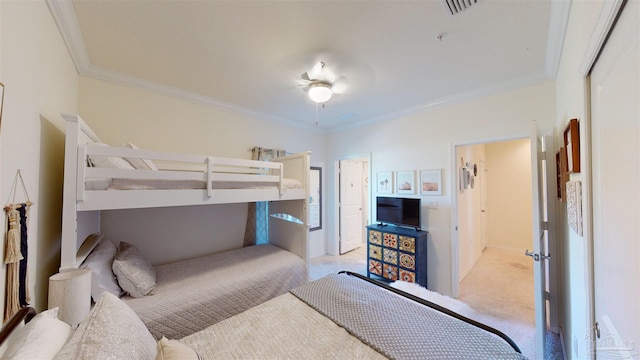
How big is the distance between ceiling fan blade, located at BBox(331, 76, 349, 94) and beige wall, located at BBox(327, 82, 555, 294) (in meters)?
1.23

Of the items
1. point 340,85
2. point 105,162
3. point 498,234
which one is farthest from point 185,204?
point 498,234

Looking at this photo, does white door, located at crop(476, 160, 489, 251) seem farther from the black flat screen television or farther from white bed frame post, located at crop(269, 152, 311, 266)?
white bed frame post, located at crop(269, 152, 311, 266)

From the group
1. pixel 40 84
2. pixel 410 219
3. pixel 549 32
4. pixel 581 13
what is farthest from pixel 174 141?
pixel 549 32

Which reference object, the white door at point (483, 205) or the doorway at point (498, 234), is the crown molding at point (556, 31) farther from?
the white door at point (483, 205)

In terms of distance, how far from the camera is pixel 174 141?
2.71 meters

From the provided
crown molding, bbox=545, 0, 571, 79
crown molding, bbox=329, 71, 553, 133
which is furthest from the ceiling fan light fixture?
crown molding, bbox=545, 0, 571, 79

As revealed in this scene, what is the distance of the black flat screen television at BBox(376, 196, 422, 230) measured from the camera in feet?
10.1

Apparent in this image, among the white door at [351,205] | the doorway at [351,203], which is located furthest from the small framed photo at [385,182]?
the white door at [351,205]

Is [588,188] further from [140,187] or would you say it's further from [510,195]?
[510,195]

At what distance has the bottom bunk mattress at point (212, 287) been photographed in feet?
5.37

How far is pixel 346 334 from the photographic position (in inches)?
50.8

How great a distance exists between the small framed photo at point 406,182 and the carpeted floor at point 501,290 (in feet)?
4.86

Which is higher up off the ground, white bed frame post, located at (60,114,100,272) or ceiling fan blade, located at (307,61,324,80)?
ceiling fan blade, located at (307,61,324,80)

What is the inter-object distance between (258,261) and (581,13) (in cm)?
303
